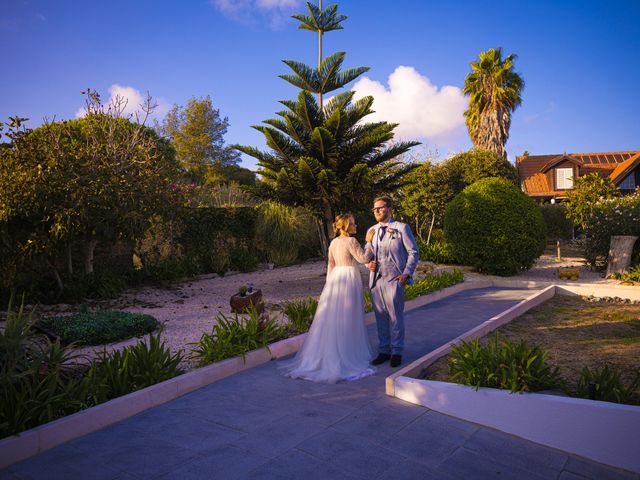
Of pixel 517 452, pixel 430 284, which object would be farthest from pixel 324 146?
pixel 517 452

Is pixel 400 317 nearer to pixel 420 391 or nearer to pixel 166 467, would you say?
pixel 420 391

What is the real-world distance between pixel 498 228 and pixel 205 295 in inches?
289

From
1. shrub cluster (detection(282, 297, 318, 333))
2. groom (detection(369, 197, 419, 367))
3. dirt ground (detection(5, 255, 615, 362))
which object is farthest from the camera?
dirt ground (detection(5, 255, 615, 362))

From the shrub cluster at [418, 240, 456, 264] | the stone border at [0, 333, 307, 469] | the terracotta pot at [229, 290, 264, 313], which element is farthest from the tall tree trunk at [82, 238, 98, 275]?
the shrub cluster at [418, 240, 456, 264]

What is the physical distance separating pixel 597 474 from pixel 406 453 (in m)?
1.18

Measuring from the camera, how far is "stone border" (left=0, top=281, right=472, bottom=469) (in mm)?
3107

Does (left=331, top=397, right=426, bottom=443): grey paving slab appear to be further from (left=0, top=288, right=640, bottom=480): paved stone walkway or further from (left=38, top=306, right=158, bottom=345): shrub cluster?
(left=38, top=306, right=158, bottom=345): shrub cluster

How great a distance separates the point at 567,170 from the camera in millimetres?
28562

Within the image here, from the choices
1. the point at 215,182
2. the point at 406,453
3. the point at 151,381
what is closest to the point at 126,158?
the point at 151,381

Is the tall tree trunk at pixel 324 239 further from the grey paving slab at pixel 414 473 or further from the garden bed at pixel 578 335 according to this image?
the grey paving slab at pixel 414 473

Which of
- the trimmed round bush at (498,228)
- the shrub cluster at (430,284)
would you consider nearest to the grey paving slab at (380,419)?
the shrub cluster at (430,284)

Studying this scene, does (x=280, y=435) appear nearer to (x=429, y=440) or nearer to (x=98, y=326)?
(x=429, y=440)

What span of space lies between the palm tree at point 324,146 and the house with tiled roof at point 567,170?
18.4 meters

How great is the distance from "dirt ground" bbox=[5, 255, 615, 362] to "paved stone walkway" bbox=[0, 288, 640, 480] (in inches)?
93.8
